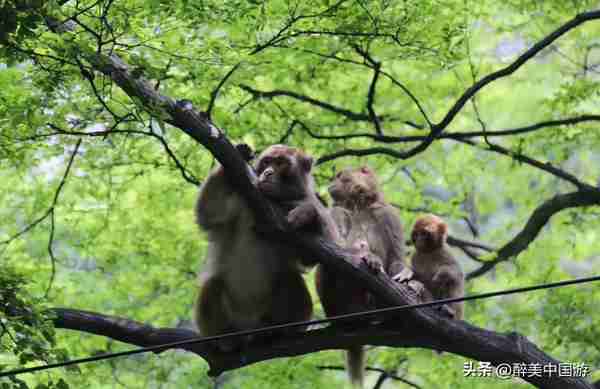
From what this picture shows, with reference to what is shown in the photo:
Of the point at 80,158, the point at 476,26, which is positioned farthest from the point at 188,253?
the point at 476,26

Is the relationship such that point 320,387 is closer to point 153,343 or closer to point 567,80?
point 153,343

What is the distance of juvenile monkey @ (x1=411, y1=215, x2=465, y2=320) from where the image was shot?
9117mm

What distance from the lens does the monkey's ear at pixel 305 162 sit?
28.3 feet

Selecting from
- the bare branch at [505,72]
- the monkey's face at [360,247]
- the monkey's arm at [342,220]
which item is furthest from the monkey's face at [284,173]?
the bare branch at [505,72]

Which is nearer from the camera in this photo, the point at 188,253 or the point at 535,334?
the point at 535,334

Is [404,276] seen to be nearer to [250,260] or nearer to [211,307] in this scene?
[250,260]

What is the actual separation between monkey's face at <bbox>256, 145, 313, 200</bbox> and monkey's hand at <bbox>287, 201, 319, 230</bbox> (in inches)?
13.5

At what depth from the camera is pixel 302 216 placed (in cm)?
787

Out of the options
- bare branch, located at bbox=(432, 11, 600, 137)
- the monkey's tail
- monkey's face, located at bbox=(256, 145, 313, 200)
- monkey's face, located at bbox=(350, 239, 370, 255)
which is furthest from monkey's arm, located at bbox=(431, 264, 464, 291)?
bare branch, located at bbox=(432, 11, 600, 137)

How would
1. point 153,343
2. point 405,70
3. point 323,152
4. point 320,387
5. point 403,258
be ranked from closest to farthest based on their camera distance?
1. point 153,343
2. point 403,258
3. point 320,387
4. point 323,152
5. point 405,70

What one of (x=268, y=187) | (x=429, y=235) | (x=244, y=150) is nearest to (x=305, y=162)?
(x=268, y=187)

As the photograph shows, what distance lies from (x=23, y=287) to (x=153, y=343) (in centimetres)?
177

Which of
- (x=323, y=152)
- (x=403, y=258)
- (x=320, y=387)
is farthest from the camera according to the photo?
(x=323, y=152)

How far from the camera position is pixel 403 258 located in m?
9.33
